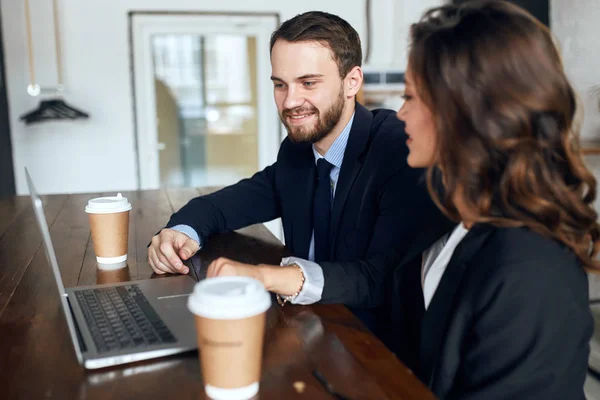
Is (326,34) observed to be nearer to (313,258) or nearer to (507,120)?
(313,258)

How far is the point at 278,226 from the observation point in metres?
4.37

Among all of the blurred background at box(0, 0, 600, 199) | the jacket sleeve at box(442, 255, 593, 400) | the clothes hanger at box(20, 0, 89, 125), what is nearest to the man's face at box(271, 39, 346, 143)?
the jacket sleeve at box(442, 255, 593, 400)

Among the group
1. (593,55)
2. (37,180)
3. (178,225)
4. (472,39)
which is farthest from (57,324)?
(37,180)

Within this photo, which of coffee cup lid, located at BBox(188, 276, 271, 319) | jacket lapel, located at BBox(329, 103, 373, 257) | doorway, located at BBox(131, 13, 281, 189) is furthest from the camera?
doorway, located at BBox(131, 13, 281, 189)

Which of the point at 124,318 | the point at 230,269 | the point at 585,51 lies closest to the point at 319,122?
the point at 230,269

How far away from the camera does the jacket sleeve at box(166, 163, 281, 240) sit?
148 cm

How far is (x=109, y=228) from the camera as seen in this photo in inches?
49.7

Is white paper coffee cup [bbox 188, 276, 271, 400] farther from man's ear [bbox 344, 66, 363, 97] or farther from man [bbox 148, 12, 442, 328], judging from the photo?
man's ear [bbox 344, 66, 363, 97]

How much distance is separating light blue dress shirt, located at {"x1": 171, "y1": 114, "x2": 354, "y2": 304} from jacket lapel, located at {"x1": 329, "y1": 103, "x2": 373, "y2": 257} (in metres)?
0.03

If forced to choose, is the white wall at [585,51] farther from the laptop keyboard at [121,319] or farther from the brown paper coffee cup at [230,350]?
the brown paper coffee cup at [230,350]

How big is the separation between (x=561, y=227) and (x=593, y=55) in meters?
2.56

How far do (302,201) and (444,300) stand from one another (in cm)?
68

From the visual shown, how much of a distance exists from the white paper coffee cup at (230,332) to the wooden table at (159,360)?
44mm

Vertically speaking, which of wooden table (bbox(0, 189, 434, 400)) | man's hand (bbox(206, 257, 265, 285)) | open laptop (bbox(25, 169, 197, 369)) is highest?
man's hand (bbox(206, 257, 265, 285))
